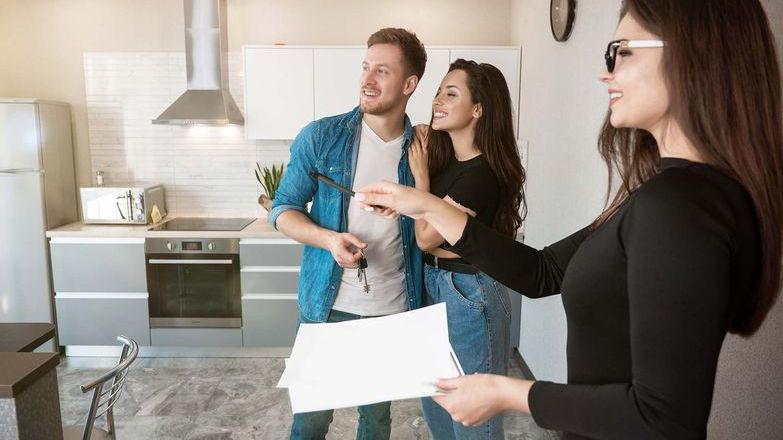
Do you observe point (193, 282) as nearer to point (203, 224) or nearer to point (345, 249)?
point (203, 224)

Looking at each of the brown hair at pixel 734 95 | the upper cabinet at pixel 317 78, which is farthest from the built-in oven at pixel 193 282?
the brown hair at pixel 734 95

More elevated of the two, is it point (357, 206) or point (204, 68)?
point (204, 68)

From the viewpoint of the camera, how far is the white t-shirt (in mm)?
1821

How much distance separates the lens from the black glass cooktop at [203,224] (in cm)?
371

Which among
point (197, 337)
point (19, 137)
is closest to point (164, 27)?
point (19, 137)

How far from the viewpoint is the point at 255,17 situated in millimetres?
4051

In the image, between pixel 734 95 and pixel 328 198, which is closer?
pixel 734 95

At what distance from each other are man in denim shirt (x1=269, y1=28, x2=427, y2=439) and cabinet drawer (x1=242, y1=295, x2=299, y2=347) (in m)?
1.82

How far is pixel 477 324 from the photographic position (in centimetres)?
165

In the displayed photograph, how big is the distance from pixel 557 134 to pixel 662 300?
231 cm

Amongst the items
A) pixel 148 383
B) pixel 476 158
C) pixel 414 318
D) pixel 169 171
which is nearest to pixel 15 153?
pixel 169 171

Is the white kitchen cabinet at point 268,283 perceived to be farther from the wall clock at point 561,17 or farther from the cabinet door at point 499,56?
the wall clock at point 561,17

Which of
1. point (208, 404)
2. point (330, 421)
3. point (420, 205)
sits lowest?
point (208, 404)

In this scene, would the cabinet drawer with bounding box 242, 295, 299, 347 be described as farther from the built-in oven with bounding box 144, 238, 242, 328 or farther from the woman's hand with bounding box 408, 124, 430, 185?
the woman's hand with bounding box 408, 124, 430, 185
